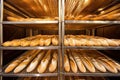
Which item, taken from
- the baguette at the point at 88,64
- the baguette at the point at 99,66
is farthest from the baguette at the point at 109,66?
the baguette at the point at 88,64

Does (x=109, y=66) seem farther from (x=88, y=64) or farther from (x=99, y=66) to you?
(x=88, y=64)

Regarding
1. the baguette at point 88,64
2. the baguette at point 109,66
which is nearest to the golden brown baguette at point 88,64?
the baguette at point 88,64

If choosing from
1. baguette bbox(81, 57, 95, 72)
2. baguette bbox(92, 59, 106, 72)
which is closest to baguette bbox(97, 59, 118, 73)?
baguette bbox(92, 59, 106, 72)

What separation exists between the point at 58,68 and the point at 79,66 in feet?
0.95

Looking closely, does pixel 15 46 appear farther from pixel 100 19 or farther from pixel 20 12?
pixel 20 12

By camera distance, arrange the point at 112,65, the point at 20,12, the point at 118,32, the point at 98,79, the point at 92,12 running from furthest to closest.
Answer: the point at 92,12
the point at 20,12
the point at 118,32
the point at 98,79
the point at 112,65

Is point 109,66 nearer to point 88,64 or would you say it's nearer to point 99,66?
point 99,66

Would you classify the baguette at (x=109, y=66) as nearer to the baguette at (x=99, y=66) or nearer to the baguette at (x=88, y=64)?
the baguette at (x=99, y=66)

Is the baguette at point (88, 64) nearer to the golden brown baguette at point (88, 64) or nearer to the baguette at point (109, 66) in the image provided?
the golden brown baguette at point (88, 64)

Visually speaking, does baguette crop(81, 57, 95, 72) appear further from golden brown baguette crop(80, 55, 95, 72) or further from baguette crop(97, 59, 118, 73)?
baguette crop(97, 59, 118, 73)

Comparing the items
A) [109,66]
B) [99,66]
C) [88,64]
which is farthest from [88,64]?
[109,66]

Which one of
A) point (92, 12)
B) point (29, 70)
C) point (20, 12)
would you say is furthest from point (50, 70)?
point (92, 12)

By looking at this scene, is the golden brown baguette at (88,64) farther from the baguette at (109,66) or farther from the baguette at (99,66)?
the baguette at (109,66)

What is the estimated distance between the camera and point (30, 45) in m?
2.07
